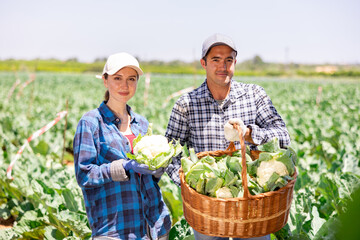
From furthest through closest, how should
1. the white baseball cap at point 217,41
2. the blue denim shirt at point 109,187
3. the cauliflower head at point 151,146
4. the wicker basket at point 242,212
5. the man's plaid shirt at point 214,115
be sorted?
1. the man's plaid shirt at point 214,115
2. the white baseball cap at point 217,41
3. the blue denim shirt at point 109,187
4. the cauliflower head at point 151,146
5. the wicker basket at point 242,212

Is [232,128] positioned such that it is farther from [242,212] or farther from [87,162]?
[87,162]

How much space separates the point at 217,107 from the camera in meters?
2.33

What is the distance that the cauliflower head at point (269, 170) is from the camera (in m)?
1.71

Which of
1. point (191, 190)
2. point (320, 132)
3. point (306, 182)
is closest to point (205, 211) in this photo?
point (191, 190)

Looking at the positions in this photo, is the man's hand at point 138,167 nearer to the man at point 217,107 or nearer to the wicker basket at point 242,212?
the wicker basket at point 242,212

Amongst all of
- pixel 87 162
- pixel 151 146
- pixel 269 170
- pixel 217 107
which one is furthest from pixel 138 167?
pixel 217 107

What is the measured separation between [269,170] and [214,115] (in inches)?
28.7

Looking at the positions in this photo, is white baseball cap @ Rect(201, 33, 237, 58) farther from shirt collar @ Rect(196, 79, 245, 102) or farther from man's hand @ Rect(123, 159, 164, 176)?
man's hand @ Rect(123, 159, 164, 176)

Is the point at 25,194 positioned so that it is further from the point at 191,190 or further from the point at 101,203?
the point at 191,190

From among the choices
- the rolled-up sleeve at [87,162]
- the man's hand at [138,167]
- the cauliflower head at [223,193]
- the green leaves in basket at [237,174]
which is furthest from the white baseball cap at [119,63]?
the cauliflower head at [223,193]

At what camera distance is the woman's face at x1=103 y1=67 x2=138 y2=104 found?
6.72 ft

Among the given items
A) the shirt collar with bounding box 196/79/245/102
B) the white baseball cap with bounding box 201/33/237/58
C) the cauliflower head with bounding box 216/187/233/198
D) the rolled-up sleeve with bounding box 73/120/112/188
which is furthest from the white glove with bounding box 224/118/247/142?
the rolled-up sleeve with bounding box 73/120/112/188

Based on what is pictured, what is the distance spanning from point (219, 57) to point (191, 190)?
102 cm

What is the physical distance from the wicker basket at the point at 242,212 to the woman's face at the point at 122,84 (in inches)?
30.5
